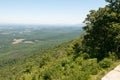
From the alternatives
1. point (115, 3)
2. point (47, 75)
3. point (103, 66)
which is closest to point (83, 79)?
point (103, 66)

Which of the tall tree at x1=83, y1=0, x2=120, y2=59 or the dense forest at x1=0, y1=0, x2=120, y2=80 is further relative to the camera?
the tall tree at x1=83, y1=0, x2=120, y2=59

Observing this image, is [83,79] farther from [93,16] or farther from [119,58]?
[93,16]

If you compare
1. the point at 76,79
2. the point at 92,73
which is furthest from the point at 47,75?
the point at 76,79

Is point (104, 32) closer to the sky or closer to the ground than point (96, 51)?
closer to the sky

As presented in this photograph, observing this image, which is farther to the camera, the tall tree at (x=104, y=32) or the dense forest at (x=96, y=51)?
the tall tree at (x=104, y=32)

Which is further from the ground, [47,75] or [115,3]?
[115,3]

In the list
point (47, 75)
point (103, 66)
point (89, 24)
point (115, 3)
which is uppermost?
point (115, 3)

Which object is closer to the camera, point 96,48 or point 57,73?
point 57,73

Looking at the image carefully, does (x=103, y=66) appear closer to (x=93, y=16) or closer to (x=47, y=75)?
(x=47, y=75)

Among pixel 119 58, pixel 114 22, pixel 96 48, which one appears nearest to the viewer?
pixel 119 58

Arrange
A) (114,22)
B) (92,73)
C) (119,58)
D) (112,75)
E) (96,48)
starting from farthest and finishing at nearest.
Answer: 1. (96,48)
2. (114,22)
3. (119,58)
4. (92,73)
5. (112,75)
